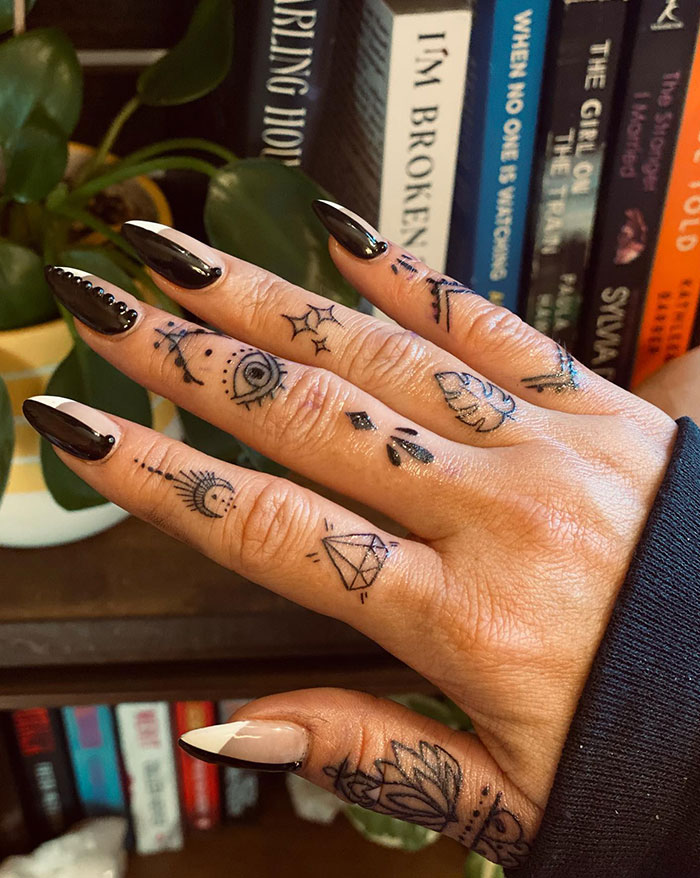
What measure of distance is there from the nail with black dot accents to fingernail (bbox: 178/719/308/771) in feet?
0.57

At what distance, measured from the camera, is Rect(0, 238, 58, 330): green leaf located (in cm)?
52

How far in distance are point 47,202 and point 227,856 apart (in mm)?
728

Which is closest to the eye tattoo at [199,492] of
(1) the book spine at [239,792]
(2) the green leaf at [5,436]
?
(2) the green leaf at [5,436]

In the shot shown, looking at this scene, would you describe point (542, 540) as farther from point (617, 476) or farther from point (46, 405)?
point (46, 405)

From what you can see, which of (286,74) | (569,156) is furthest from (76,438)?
(569,156)

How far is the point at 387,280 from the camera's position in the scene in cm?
55

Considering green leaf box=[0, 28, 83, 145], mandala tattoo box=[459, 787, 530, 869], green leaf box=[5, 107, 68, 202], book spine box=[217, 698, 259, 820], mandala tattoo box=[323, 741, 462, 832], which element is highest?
green leaf box=[0, 28, 83, 145]

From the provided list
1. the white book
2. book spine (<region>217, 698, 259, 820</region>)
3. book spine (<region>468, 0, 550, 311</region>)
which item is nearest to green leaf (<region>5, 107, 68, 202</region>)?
the white book

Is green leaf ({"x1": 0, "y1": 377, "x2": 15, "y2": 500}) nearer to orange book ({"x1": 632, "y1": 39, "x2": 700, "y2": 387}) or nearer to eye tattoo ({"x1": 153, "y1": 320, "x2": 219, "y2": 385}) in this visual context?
eye tattoo ({"x1": 153, "y1": 320, "x2": 219, "y2": 385})

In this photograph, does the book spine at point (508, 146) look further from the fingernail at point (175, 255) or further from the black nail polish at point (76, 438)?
the black nail polish at point (76, 438)

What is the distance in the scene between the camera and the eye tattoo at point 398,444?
0.47m

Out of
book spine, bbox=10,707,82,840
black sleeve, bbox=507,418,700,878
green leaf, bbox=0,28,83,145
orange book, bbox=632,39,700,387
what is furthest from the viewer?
A: book spine, bbox=10,707,82,840

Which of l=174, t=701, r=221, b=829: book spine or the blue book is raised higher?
the blue book

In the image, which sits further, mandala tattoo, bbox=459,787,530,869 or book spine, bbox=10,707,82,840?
book spine, bbox=10,707,82,840
